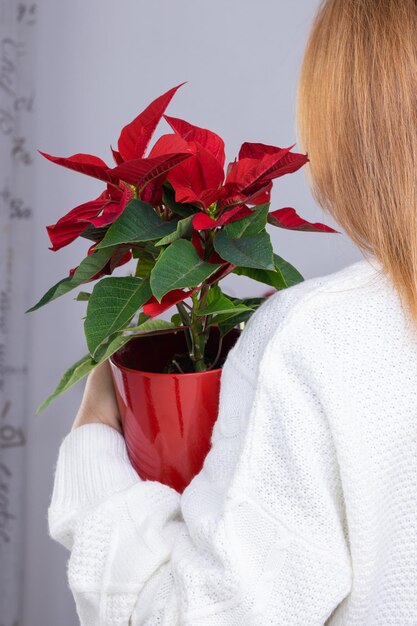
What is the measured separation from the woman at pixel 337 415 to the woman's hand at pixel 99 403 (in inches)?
9.1

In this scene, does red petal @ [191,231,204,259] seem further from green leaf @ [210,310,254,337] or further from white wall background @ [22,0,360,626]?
white wall background @ [22,0,360,626]

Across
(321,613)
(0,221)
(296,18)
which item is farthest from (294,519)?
(296,18)

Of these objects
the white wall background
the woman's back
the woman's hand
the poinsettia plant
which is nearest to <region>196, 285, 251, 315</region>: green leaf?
the poinsettia plant

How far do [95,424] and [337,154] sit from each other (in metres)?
0.45

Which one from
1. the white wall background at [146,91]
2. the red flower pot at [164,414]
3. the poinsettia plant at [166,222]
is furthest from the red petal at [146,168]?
the white wall background at [146,91]

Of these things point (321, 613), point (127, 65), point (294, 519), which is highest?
point (127, 65)

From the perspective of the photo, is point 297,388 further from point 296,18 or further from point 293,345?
point 296,18

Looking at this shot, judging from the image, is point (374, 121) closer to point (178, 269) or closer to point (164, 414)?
point (178, 269)

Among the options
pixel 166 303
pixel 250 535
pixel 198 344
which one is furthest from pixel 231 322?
pixel 250 535

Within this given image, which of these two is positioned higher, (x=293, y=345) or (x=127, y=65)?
(x=127, y=65)

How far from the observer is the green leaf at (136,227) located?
683 mm

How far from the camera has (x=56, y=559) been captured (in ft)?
5.57

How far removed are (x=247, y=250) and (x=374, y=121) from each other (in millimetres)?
175

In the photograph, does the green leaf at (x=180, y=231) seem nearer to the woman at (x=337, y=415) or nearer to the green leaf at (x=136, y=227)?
the green leaf at (x=136, y=227)
